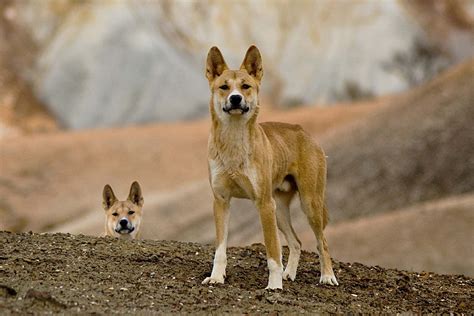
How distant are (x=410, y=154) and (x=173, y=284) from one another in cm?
3270

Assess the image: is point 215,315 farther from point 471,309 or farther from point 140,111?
point 140,111

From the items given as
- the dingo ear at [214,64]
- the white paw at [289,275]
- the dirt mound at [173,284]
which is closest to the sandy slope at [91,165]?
the dirt mound at [173,284]

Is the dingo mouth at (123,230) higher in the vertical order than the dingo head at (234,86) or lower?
higher

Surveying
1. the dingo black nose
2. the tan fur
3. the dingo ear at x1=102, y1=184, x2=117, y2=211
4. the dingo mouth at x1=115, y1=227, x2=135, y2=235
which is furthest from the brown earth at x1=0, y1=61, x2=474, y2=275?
the dingo black nose

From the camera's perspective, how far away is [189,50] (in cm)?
8056

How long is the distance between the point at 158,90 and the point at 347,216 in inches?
1487

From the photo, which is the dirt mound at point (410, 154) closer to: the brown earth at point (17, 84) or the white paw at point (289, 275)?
the white paw at point (289, 275)

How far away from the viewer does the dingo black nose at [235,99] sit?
1334 centimetres

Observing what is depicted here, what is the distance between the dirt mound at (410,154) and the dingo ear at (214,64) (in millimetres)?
28463

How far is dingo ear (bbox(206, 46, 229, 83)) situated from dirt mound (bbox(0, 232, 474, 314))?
103 inches

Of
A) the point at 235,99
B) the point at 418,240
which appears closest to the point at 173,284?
the point at 235,99

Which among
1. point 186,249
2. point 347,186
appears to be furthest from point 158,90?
point 186,249

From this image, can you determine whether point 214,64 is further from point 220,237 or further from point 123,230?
point 123,230

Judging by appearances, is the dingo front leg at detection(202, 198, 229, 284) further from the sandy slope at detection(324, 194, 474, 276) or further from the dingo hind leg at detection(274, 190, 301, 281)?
the sandy slope at detection(324, 194, 474, 276)
